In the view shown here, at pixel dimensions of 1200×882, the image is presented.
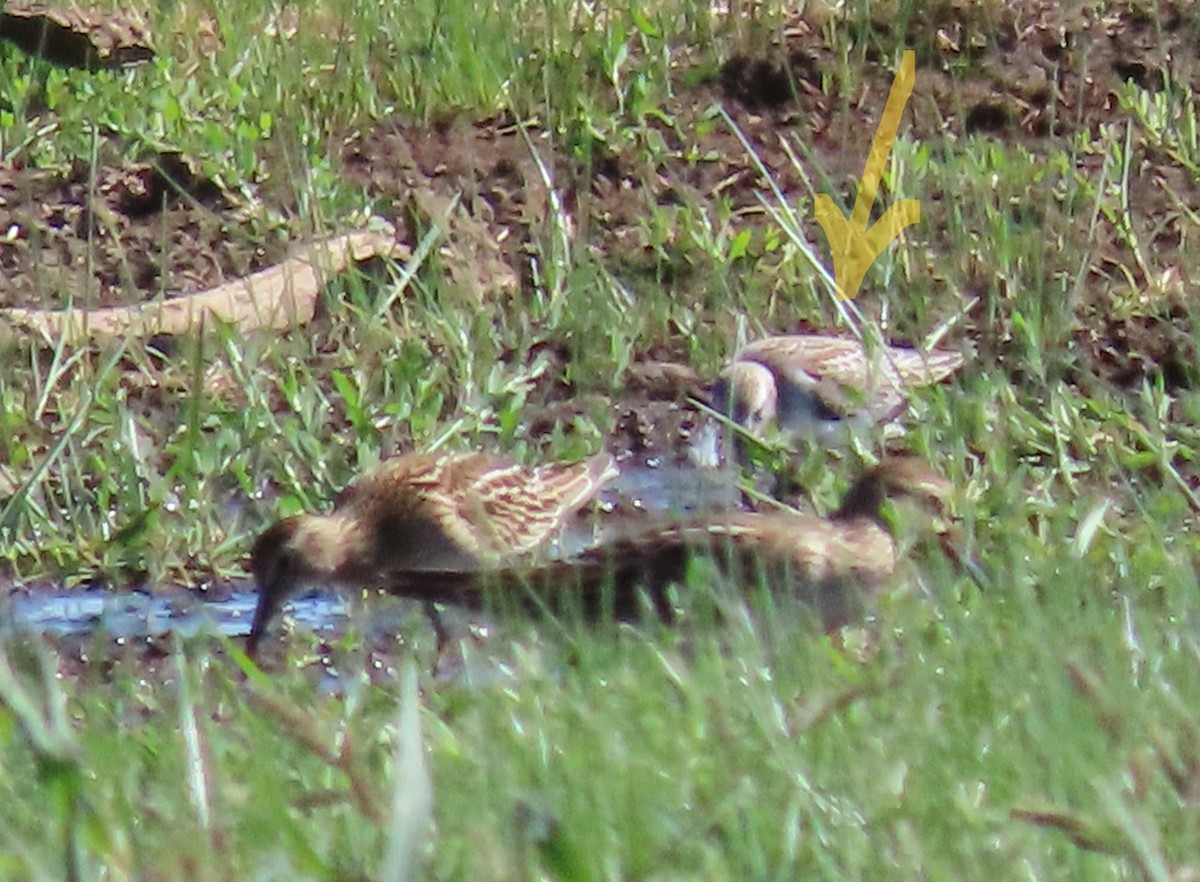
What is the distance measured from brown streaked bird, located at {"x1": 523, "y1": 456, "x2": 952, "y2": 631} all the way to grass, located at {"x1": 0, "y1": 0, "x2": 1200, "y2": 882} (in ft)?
0.48

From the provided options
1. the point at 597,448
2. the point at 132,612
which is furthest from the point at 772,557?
the point at 132,612

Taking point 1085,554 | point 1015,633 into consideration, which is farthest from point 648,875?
point 1085,554

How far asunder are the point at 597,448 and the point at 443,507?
55 cm

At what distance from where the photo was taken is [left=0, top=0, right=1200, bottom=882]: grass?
2.96 m

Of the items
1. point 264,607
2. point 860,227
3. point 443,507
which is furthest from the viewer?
point 860,227

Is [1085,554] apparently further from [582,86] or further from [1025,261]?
[582,86]

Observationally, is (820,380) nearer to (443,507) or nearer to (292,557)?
(443,507)

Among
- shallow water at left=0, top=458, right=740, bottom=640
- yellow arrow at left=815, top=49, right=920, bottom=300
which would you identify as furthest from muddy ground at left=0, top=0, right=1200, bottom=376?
shallow water at left=0, top=458, right=740, bottom=640

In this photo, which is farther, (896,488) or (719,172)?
(719,172)

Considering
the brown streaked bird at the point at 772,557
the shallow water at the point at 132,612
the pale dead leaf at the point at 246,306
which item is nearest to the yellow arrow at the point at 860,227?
the pale dead leaf at the point at 246,306

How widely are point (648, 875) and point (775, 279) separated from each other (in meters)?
5.14

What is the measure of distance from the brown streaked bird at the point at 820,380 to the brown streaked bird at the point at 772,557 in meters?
0.99

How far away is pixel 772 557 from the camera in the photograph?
5.61 metres

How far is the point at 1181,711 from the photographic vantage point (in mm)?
3424
